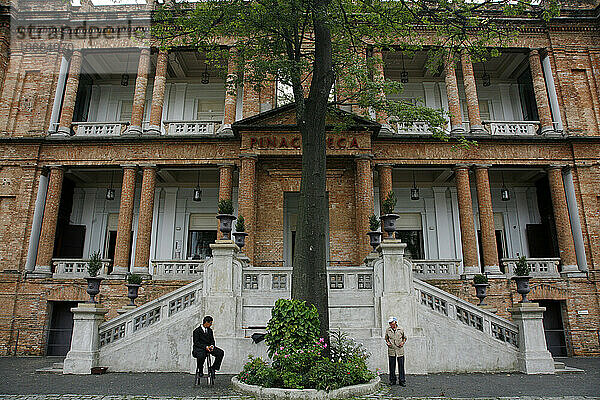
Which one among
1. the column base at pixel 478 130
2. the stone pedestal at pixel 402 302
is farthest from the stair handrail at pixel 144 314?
the column base at pixel 478 130

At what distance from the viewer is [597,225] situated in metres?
16.7

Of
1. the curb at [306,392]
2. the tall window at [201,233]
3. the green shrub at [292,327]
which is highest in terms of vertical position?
the tall window at [201,233]

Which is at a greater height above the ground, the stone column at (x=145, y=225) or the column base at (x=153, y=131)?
the column base at (x=153, y=131)

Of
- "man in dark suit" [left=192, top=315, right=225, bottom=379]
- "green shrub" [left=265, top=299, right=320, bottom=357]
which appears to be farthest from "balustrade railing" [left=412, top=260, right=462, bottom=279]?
"man in dark suit" [left=192, top=315, right=225, bottom=379]

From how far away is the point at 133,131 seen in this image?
58.0 ft

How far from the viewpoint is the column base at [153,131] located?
17.6m

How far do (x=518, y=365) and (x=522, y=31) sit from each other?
15.0 metres

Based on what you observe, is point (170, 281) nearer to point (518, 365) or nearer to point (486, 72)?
point (518, 365)

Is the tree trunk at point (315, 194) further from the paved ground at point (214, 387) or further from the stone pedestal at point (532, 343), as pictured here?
the stone pedestal at point (532, 343)

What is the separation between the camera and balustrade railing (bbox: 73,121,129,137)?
59.6 ft

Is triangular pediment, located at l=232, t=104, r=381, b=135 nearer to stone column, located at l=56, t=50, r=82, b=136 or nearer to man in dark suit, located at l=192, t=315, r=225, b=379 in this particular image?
stone column, located at l=56, t=50, r=82, b=136

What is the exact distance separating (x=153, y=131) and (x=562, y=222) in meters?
17.4

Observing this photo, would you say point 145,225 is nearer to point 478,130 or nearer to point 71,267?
point 71,267

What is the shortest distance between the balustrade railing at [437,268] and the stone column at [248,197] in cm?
663
